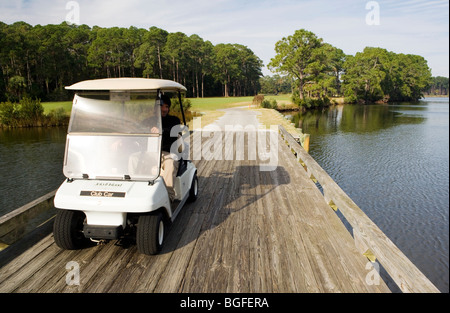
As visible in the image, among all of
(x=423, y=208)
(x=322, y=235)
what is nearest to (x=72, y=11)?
(x=322, y=235)

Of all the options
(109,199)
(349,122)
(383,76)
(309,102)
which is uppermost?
(383,76)

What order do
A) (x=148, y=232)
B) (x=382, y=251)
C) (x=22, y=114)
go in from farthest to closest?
(x=22, y=114) < (x=148, y=232) < (x=382, y=251)

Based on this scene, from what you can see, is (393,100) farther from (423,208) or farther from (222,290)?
(222,290)

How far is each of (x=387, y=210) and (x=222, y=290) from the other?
8591 mm

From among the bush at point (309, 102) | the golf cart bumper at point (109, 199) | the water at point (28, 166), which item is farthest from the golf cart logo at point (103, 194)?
the bush at point (309, 102)

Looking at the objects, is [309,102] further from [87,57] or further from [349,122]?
[87,57]

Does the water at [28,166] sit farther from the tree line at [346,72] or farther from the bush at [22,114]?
the tree line at [346,72]

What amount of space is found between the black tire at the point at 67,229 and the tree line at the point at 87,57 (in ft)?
155

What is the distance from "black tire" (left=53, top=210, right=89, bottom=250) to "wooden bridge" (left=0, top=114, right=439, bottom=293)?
14cm

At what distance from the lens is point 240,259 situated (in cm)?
367

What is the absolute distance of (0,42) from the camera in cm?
4547

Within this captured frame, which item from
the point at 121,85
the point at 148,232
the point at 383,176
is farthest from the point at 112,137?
the point at 383,176

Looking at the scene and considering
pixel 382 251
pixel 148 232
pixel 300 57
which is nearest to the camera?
pixel 382 251

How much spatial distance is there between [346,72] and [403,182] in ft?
229
